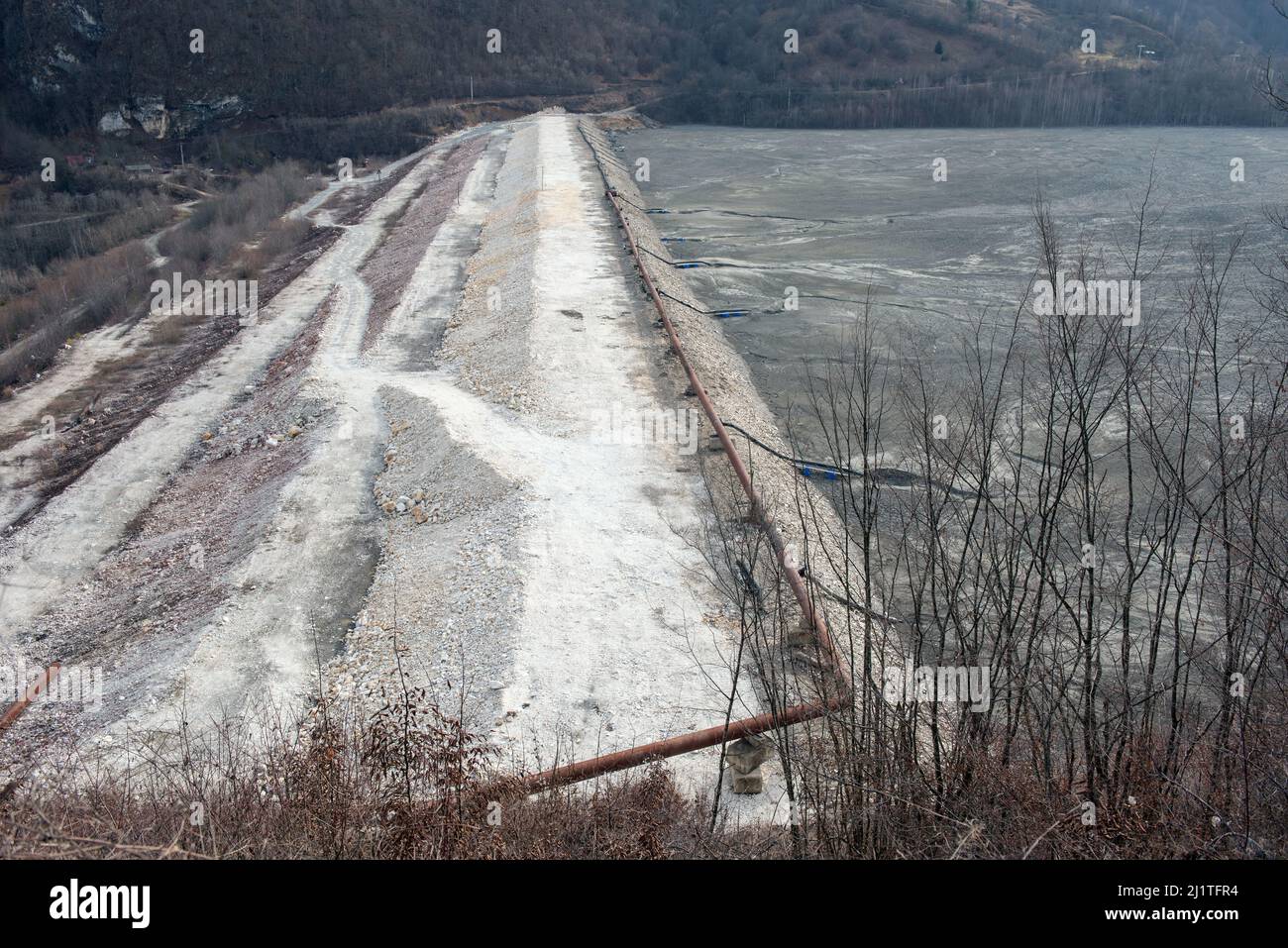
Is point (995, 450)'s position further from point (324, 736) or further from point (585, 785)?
point (324, 736)

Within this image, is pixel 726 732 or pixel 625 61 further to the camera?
pixel 625 61

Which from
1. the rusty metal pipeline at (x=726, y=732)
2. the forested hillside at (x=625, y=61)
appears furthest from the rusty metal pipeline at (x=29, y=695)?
the forested hillside at (x=625, y=61)

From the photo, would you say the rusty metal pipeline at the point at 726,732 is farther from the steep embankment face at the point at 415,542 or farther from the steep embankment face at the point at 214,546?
the steep embankment face at the point at 214,546

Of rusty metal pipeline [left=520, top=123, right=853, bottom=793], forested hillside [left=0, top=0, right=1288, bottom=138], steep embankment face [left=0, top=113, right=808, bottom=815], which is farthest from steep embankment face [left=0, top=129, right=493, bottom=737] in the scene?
forested hillside [left=0, top=0, right=1288, bottom=138]

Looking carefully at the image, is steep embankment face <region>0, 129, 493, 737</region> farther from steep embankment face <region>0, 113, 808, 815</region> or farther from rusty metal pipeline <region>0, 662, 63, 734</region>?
rusty metal pipeline <region>0, 662, 63, 734</region>

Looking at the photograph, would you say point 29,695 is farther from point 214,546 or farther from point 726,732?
point 726,732

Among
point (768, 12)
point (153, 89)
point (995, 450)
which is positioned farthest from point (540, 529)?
point (768, 12)

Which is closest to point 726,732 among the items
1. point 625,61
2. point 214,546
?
point 214,546
